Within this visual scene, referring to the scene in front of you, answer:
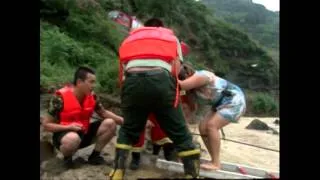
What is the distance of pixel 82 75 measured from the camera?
4.82m

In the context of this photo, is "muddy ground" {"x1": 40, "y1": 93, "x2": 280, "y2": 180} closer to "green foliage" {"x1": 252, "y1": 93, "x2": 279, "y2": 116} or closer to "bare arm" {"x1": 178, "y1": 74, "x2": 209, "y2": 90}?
"bare arm" {"x1": 178, "y1": 74, "x2": 209, "y2": 90}

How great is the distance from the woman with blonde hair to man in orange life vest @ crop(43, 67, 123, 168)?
0.78m

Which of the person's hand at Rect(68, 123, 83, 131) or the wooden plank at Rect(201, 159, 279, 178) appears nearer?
the person's hand at Rect(68, 123, 83, 131)

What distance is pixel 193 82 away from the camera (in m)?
4.59

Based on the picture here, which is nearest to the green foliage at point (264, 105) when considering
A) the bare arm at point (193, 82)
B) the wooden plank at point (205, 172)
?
the wooden plank at point (205, 172)

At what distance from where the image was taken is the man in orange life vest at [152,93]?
4.16 m

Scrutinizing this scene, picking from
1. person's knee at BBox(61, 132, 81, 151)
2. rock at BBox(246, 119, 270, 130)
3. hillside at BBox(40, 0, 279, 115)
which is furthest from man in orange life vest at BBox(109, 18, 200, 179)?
rock at BBox(246, 119, 270, 130)

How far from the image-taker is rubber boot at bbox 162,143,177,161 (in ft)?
16.8

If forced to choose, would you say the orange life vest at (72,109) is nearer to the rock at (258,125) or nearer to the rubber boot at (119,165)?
A: the rubber boot at (119,165)

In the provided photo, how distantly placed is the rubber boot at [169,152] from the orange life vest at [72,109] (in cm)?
84

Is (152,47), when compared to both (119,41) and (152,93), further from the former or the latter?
(119,41)

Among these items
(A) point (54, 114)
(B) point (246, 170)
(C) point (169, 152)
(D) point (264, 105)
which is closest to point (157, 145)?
(C) point (169, 152)

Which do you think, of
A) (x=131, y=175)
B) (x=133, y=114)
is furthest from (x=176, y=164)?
(x=133, y=114)
